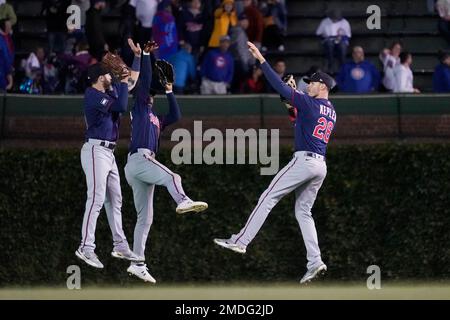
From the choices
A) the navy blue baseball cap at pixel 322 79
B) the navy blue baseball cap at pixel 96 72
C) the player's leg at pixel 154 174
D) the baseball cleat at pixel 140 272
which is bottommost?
the baseball cleat at pixel 140 272

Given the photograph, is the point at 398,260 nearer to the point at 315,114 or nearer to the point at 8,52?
the point at 315,114

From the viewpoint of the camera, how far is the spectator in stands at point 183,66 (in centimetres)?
2727

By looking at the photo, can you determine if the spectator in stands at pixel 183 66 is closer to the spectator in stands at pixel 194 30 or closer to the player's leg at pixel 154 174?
the spectator in stands at pixel 194 30

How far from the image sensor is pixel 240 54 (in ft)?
92.4

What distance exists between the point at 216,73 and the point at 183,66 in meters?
0.54

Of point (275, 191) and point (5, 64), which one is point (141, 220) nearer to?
point (275, 191)

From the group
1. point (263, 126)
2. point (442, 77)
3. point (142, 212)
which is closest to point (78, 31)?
point (263, 126)

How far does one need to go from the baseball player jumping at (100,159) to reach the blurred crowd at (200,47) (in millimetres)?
5744

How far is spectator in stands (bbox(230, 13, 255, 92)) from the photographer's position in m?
28.0

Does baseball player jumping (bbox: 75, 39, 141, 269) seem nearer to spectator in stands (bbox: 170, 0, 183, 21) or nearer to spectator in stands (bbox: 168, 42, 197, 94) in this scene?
spectator in stands (bbox: 168, 42, 197, 94)

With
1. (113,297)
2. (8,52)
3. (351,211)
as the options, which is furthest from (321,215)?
(8,52)

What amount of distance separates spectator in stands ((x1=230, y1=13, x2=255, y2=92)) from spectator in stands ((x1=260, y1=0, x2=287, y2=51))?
1.99ft

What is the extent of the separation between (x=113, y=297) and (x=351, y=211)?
14.5 feet

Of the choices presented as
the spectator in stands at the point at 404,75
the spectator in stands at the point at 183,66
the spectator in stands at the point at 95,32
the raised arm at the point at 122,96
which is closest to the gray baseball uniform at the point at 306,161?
the raised arm at the point at 122,96
